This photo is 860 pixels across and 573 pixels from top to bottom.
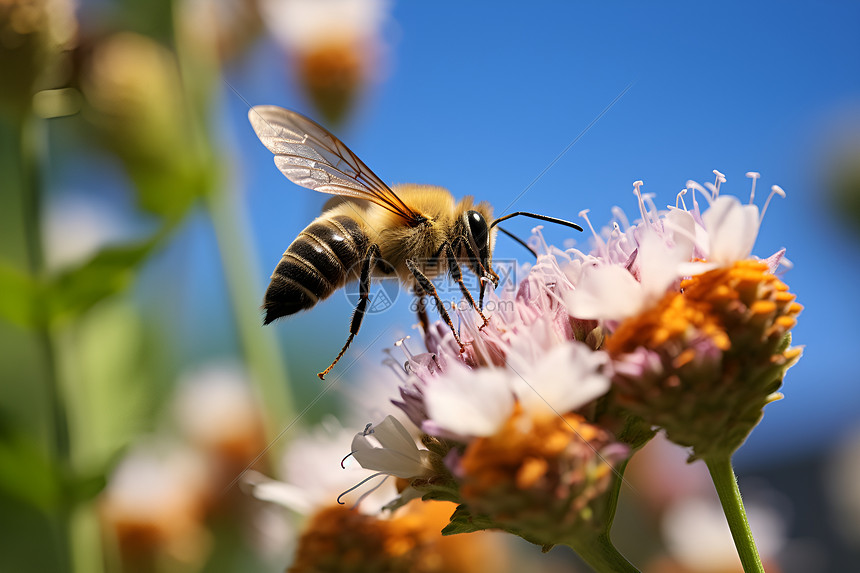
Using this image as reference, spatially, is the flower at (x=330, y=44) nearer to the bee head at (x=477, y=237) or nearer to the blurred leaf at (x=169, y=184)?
the blurred leaf at (x=169, y=184)

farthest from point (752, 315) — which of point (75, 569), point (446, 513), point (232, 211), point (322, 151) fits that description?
point (232, 211)

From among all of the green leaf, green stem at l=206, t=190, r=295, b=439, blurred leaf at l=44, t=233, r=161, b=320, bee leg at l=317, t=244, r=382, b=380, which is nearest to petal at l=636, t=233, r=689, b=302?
the green leaf

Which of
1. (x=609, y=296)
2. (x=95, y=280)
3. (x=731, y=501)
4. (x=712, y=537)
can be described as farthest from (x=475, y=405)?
(x=712, y=537)

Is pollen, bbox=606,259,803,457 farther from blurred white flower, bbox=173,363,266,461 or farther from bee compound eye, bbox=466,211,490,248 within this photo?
blurred white flower, bbox=173,363,266,461

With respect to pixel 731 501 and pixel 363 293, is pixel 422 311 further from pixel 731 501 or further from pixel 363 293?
pixel 731 501

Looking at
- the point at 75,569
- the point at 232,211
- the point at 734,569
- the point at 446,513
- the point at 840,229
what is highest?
the point at 232,211

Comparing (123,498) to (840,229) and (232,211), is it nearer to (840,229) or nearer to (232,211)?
(232,211)
